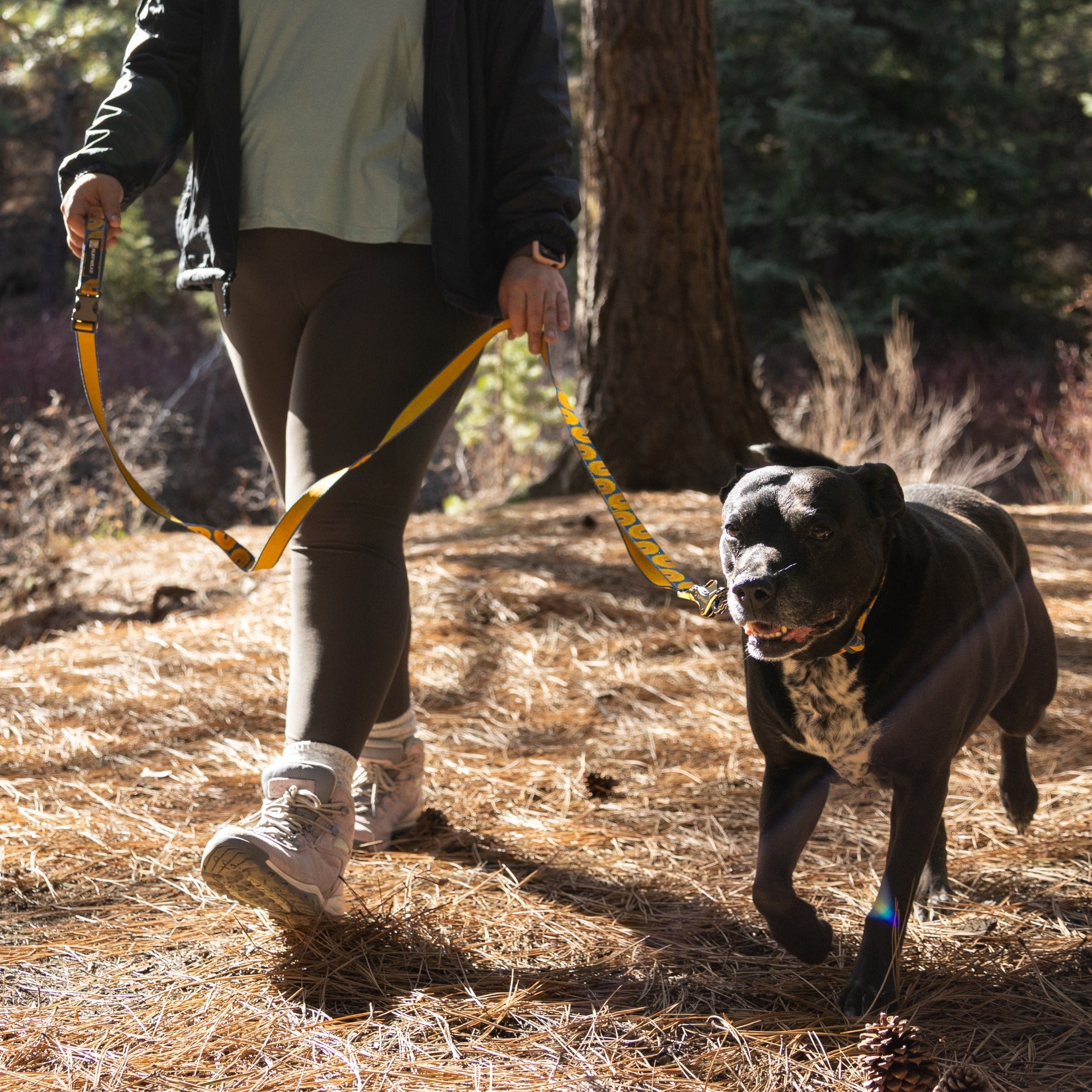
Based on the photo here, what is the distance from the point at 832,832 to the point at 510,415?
5.70 m

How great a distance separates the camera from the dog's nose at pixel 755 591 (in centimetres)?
166

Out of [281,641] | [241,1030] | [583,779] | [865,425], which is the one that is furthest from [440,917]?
[865,425]

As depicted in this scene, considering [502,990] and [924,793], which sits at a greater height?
[924,793]

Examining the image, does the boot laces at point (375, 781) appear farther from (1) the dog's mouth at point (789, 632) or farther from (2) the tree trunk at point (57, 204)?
(2) the tree trunk at point (57, 204)

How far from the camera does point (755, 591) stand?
166cm

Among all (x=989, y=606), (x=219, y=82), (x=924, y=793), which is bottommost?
Answer: (x=924, y=793)

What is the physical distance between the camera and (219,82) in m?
2.17

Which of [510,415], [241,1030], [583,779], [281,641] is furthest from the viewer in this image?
[510,415]

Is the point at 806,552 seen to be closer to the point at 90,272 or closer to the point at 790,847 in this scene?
the point at 790,847

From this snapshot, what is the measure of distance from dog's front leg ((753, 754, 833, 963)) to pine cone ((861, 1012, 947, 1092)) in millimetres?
283

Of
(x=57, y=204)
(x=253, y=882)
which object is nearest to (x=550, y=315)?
(x=253, y=882)

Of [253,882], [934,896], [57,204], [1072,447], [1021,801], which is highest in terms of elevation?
[57,204]

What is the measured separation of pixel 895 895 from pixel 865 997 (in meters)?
0.17

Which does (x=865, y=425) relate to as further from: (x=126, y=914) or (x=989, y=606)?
(x=126, y=914)
